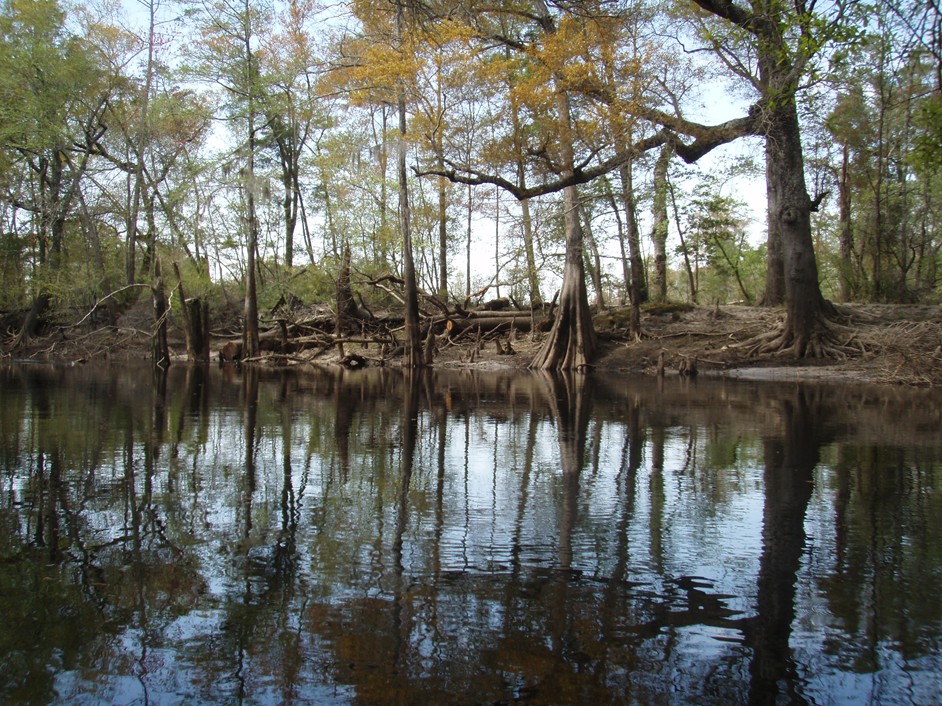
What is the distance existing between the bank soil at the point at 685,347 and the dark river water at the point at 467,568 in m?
10.1

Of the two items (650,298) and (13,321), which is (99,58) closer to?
(13,321)

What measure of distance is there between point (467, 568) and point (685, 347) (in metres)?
19.2

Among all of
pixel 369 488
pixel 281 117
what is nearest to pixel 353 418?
pixel 369 488

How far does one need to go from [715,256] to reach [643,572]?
31.2 meters

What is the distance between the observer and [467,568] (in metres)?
3.84

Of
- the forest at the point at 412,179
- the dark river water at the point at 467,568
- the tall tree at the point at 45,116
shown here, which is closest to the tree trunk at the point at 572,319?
the forest at the point at 412,179

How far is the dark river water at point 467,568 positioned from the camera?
271cm

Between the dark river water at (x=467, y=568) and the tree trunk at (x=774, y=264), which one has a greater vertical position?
the tree trunk at (x=774, y=264)

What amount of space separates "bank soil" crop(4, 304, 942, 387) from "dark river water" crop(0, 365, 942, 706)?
33.1ft

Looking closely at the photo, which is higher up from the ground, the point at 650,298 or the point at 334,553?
the point at 650,298

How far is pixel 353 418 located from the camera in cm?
1011

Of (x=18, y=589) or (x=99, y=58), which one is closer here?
(x=18, y=589)

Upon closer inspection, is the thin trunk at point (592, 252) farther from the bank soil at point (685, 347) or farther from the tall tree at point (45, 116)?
the tall tree at point (45, 116)

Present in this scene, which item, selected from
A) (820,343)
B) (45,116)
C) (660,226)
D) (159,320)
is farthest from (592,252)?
(45,116)
